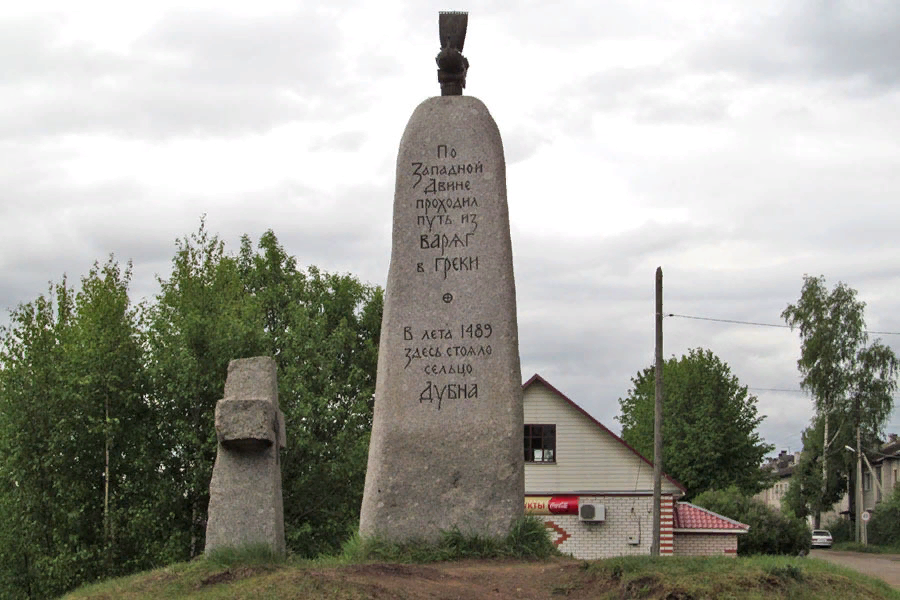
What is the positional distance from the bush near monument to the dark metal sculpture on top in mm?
14977

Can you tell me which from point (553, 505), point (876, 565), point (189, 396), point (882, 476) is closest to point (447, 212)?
point (189, 396)

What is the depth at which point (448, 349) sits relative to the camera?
37.3ft

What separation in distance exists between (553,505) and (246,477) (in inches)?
1019

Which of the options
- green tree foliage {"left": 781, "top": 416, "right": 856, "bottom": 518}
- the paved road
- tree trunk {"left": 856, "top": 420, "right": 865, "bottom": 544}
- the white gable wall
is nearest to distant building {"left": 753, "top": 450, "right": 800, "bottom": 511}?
green tree foliage {"left": 781, "top": 416, "right": 856, "bottom": 518}

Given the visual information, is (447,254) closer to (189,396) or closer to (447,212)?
(447,212)

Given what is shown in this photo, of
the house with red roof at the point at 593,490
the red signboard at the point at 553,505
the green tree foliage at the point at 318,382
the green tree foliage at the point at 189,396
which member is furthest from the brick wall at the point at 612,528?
the green tree foliage at the point at 189,396

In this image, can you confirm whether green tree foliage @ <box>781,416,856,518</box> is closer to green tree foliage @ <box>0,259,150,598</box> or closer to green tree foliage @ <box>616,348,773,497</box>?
green tree foliage @ <box>616,348,773,497</box>

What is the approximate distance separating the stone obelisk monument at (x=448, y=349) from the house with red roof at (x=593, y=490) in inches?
965

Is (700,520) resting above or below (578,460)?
below

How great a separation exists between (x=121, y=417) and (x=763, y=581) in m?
20.9

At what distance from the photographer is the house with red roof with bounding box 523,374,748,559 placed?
116 feet

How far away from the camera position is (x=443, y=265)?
455 inches

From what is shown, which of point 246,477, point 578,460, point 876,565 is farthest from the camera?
point 876,565

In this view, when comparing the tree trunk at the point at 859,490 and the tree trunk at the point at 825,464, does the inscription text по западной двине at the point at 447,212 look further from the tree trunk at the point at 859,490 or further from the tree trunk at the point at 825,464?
the tree trunk at the point at 859,490
